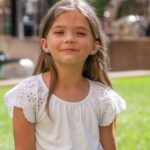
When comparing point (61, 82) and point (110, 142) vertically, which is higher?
point (61, 82)

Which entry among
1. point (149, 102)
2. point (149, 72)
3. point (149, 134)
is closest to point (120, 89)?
point (149, 102)

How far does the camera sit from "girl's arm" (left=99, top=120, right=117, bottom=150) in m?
3.08

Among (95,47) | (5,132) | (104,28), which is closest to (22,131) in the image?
(95,47)

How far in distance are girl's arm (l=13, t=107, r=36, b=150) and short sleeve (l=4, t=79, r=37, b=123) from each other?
23 mm

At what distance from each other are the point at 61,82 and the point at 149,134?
3.43 metres

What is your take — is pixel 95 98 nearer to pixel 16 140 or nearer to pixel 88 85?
pixel 88 85

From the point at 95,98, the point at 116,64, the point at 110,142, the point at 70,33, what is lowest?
the point at 116,64

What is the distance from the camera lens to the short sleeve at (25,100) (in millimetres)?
2881

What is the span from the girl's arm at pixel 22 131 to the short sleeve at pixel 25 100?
0.9 inches

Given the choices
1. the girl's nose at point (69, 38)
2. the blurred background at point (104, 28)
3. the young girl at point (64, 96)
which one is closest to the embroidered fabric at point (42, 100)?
the young girl at point (64, 96)

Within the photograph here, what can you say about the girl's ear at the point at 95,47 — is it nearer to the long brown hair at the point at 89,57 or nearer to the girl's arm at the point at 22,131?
the long brown hair at the point at 89,57

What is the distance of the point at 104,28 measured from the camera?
2162 cm

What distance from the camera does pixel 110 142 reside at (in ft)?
10.2

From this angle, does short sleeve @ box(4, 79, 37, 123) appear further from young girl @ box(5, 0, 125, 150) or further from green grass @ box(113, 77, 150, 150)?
green grass @ box(113, 77, 150, 150)
